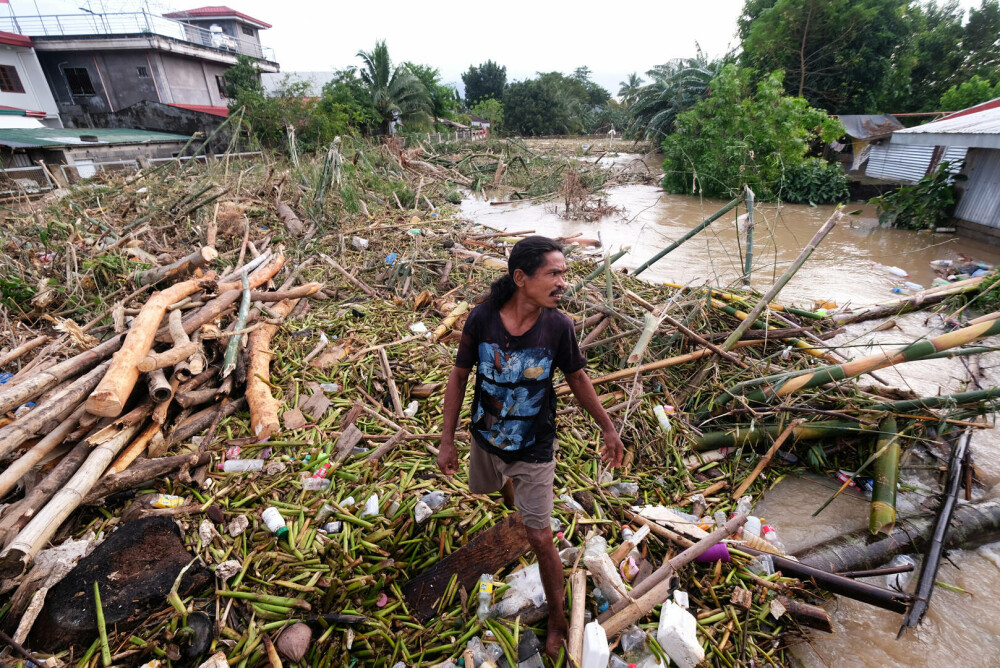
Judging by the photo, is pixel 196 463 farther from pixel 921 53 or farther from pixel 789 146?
pixel 921 53

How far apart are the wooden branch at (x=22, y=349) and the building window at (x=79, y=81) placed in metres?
26.6

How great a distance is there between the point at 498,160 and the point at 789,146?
29.9ft

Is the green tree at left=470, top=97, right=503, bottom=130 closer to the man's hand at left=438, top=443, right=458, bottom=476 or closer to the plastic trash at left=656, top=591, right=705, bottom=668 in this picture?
the man's hand at left=438, top=443, right=458, bottom=476

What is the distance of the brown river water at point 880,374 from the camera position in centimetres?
222

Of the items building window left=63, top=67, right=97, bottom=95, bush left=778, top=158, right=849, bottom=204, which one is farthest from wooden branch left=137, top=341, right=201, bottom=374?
building window left=63, top=67, right=97, bottom=95

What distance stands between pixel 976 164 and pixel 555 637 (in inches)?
515

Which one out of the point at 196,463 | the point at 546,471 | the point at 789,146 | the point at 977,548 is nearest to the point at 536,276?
the point at 546,471

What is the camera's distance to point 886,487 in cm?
274

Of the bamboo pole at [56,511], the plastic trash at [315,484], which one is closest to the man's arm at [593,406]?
the plastic trash at [315,484]

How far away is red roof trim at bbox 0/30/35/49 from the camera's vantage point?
19.2 metres

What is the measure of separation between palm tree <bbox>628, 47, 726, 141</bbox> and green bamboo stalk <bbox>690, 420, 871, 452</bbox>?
67.3 feet

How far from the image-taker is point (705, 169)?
14.6m

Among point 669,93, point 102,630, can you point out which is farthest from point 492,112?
point 102,630

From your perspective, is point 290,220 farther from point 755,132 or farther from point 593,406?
point 755,132
